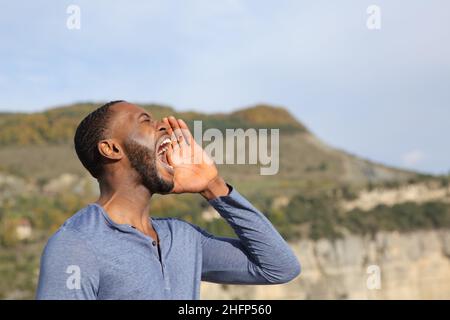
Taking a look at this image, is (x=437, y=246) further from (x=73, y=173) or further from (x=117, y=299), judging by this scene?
(x=117, y=299)

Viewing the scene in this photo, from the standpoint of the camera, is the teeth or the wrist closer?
the teeth

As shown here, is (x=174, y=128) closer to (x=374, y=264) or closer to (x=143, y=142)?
(x=143, y=142)

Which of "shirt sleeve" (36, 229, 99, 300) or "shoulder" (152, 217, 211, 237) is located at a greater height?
"shoulder" (152, 217, 211, 237)

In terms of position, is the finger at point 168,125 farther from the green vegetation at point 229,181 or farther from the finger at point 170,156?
the green vegetation at point 229,181

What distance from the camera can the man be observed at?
97.0 inches

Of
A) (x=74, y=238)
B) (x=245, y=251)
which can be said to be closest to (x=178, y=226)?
(x=245, y=251)

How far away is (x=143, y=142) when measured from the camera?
276 cm

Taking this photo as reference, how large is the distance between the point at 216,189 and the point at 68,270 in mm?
738

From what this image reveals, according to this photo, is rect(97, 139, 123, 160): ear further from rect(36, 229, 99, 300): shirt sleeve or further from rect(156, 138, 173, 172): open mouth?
rect(36, 229, 99, 300): shirt sleeve

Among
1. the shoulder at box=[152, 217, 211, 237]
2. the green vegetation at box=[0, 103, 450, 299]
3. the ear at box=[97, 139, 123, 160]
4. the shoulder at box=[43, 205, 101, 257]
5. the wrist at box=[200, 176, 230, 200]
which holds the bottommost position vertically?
the shoulder at box=[43, 205, 101, 257]

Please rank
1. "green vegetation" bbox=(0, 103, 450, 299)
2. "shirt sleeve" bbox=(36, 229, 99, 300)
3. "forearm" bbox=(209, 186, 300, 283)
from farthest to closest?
"green vegetation" bbox=(0, 103, 450, 299)
"forearm" bbox=(209, 186, 300, 283)
"shirt sleeve" bbox=(36, 229, 99, 300)

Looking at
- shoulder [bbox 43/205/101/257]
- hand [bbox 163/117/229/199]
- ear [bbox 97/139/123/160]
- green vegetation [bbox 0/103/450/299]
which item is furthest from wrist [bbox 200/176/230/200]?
green vegetation [bbox 0/103/450/299]

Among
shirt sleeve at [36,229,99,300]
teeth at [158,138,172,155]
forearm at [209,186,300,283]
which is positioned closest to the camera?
shirt sleeve at [36,229,99,300]

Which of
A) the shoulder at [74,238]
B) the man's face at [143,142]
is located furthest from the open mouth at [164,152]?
the shoulder at [74,238]
